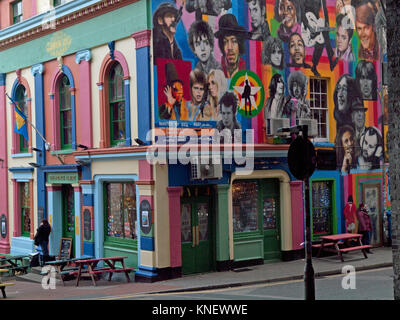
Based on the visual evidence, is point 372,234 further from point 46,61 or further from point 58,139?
point 46,61

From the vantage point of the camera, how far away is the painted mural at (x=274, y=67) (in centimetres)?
1620

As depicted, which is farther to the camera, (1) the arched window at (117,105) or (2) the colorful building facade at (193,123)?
(1) the arched window at (117,105)

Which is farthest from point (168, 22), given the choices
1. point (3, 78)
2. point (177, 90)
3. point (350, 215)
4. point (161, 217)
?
point (3, 78)

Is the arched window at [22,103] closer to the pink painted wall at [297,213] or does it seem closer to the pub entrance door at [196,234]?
the pub entrance door at [196,234]

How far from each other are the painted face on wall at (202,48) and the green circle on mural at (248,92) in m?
1.23

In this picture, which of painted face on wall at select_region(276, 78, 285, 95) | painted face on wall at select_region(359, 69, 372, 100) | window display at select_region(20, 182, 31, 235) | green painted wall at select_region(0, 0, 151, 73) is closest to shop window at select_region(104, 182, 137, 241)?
green painted wall at select_region(0, 0, 151, 73)

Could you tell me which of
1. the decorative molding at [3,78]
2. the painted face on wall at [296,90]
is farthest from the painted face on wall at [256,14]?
the decorative molding at [3,78]

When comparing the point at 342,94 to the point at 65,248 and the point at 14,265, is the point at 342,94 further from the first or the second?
the point at 14,265

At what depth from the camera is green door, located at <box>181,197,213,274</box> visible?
1647cm

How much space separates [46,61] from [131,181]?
6866 millimetres

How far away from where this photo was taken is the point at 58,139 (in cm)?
2027

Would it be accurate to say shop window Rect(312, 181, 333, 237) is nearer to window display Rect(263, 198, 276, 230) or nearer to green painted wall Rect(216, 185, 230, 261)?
window display Rect(263, 198, 276, 230)

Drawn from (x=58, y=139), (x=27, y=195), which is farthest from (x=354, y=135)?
(x=27, y=195)

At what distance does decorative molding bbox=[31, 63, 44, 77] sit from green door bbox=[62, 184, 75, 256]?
14.4 feet
